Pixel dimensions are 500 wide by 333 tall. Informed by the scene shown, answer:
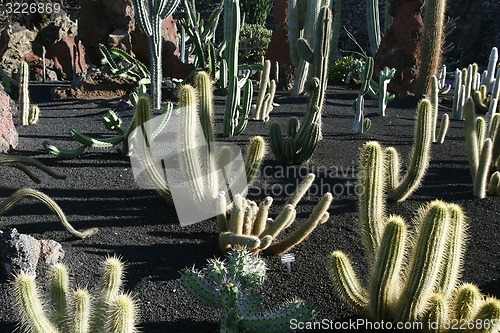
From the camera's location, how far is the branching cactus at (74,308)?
2.33m

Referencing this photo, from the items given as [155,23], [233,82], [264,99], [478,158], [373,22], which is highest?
[373,22]

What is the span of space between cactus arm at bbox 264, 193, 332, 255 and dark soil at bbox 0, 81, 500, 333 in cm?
7

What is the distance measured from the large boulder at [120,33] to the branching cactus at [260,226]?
17.4 feet

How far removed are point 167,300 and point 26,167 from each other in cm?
206

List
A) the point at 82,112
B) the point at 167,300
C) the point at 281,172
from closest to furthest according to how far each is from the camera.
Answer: the point at 167,300 < the point at 281,172 < the point at 82,112

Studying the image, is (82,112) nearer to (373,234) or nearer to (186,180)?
(186,180)

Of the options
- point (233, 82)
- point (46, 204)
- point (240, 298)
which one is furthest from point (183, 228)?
point (233, 82)

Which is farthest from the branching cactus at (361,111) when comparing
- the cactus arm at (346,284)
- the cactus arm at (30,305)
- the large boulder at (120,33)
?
the cactus arm at (30,305)

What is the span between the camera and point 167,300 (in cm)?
324

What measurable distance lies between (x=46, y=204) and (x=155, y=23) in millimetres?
3675

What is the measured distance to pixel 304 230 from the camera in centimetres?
362

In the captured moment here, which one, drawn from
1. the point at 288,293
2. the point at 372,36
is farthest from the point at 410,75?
the point at 288,293

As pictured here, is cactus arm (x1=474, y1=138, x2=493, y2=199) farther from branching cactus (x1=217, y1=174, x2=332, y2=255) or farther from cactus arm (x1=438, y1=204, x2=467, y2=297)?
A: cactus arm (x1=438, y1=204, x2=467, y2=297)

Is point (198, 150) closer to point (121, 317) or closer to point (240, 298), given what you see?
point (240, 298)
